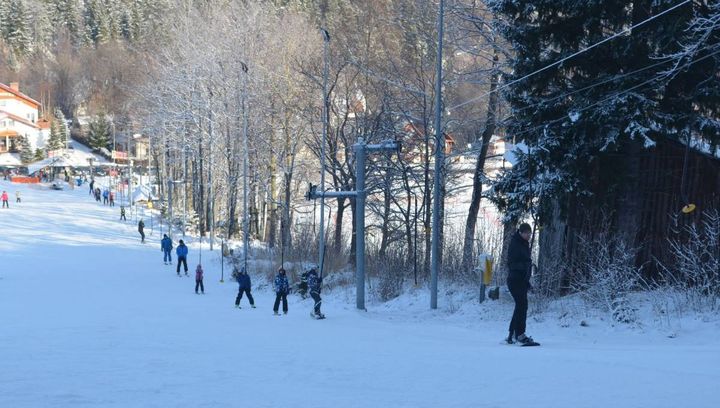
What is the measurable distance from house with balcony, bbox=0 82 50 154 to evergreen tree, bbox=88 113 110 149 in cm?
683

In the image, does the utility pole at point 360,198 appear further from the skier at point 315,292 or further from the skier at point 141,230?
the skier at point 141,230

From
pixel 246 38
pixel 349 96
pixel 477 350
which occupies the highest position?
pixel 246 38

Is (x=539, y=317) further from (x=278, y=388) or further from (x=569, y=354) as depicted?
(x=278, y=388)

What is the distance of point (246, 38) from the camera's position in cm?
5025

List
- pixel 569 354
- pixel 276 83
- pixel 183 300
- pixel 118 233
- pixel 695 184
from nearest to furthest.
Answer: pixel 569 354 < pixel 695 184 < pixel 183 300 < pixel 276 83 < pixel 118 233

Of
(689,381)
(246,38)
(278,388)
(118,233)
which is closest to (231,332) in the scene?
(278,388)

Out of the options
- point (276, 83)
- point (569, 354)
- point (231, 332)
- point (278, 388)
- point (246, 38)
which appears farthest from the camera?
point (246, 38)

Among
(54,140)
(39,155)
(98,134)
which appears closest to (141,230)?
(39,155)

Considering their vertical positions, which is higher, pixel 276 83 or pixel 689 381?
pixel 276 83

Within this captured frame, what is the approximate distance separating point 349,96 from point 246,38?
1741 cm

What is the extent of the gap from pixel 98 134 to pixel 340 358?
118452 mm

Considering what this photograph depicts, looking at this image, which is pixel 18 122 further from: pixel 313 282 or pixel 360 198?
pixel 313 282

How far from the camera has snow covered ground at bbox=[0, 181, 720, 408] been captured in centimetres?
704

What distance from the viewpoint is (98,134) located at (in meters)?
120
